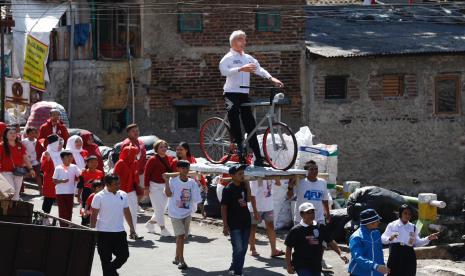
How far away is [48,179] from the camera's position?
58.5 ft

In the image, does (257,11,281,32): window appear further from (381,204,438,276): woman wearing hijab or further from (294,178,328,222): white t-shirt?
(381,204,438,276): woman wearing hijab

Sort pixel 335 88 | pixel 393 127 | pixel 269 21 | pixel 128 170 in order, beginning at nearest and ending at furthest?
1. pixel 128 170
2. pixel 269 21
3. pixel 335 88
4. pixel 393 127

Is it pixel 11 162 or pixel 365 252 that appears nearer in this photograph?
pixel 365 252

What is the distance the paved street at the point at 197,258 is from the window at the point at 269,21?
10.8m

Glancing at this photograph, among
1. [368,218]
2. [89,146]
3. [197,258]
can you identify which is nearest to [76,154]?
[89,146]

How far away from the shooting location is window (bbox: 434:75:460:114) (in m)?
30.2

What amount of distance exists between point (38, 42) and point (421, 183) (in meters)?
11.1

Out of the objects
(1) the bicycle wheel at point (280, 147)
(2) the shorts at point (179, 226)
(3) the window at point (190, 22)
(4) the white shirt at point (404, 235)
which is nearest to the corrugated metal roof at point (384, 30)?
(3) the window at point (190, 22)

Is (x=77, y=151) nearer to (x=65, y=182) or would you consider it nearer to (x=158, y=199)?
(x=158, y=199)

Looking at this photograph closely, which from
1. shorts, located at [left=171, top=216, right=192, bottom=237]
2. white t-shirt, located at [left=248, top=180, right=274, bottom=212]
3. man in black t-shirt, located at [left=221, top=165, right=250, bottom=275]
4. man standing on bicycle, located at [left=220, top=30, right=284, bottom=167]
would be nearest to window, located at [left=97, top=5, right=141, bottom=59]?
white t-shirt, located at [left=248, top=180, right=274, bottom=212]

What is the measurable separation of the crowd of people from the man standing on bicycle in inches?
0.6

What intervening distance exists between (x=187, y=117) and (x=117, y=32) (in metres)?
3.01

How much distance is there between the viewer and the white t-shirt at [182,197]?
1593cm

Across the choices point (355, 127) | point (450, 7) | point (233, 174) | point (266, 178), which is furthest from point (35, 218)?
point (450, 7)
